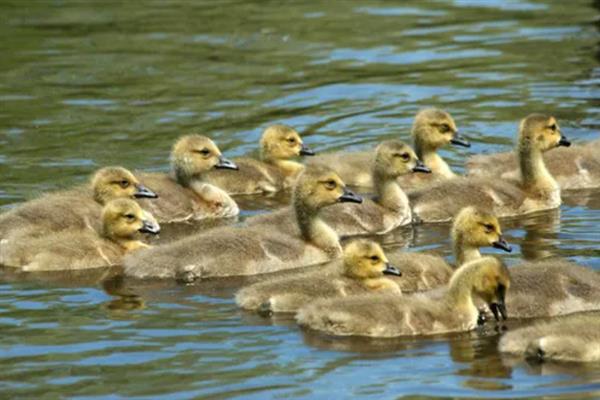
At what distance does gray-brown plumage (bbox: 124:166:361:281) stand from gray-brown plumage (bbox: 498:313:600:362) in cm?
255

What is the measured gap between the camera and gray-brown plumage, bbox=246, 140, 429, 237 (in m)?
14.5

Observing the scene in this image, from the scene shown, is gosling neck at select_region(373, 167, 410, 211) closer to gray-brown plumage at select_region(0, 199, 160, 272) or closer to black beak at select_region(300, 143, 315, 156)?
black beak at select_region(300, 143, 315, 156)

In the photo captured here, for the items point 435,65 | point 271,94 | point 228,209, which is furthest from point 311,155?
point 435,65

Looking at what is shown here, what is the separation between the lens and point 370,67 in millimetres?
20516

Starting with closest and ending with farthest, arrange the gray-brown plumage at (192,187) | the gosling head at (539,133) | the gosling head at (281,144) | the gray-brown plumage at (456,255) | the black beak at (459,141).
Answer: the gray-brown plumage at (456,255) < the gray-brown plumage at (192,187) < the gosling head at (539,133) < the black beak at (459,141) < the gosling head at (281,144)

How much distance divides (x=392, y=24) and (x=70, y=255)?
1019 centimetres

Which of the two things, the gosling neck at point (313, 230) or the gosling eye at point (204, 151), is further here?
the gosling eye at point (204, 151)

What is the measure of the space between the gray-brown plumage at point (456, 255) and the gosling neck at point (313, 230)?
955mm

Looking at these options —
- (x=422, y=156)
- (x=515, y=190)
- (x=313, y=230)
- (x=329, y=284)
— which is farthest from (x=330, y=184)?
(x=422, y=156)

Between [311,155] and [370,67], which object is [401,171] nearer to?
[311,155]

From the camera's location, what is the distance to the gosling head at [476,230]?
1250 cm

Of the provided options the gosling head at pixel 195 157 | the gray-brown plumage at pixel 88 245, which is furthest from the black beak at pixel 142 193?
the gosling head at pixel 195 157

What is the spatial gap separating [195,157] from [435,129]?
2.08m

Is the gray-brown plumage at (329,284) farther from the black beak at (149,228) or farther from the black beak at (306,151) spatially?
the black beak at (306,151)
